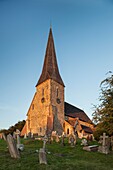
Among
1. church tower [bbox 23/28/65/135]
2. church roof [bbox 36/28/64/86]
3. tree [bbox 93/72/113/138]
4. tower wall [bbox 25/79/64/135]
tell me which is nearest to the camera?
tree [bbox 93/72/113/138]

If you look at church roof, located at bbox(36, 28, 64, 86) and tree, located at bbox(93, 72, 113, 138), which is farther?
church roof, located at bbox(36, 28, 64, 86)

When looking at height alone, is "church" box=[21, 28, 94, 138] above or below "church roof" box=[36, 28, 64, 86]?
below

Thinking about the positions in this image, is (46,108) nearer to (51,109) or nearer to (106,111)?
(51,109)

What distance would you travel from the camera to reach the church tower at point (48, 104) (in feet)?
145

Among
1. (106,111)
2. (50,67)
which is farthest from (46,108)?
(106,111)

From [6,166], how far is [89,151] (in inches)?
280

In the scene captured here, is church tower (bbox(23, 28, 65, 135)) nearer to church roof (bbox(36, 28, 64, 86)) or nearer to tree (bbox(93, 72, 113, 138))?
church roof (bbox(36, 28, 64, 86))

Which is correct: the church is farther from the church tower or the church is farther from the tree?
the tree

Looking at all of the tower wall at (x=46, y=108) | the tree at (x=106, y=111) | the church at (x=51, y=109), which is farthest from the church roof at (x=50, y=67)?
the tree at (x=106, y=111)

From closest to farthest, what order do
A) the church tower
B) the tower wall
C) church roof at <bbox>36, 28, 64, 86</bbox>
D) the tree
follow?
the tree < the church tower < the tower wall < church roof at <bbox>36, 28, 64, 86</bbox>

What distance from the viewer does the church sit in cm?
4459

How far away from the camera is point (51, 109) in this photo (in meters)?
44.5

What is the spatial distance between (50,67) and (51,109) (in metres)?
10.7

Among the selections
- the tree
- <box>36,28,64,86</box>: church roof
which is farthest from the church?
the tree
